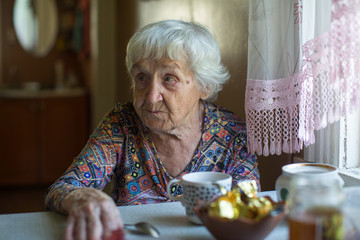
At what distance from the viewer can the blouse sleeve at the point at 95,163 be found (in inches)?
53.1

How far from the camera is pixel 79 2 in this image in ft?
16.8

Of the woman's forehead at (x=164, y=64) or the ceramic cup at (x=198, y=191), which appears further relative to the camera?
the woman's forehead at (x=164, y=64)

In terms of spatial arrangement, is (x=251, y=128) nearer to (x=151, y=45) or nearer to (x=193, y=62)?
(x=193, y=62)

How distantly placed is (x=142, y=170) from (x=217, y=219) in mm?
722

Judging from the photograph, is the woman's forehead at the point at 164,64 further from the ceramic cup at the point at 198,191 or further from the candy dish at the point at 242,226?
the candy dish at the point at 242,226

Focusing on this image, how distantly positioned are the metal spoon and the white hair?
63 cm

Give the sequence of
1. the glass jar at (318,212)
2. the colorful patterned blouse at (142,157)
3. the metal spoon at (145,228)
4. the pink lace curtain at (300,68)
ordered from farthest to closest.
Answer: the colorful patterned blouse at (142,157) → the pink lace curtain at (300,68) → the metal spoon at (145,228) → the glass jar at (318,212)

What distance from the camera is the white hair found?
55.7 inches

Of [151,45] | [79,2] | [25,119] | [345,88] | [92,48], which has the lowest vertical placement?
[25,119]

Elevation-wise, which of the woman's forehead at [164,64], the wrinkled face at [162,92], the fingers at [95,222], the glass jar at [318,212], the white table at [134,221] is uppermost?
the woman's forehead at [164,64]

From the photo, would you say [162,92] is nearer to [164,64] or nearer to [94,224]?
[164,64]

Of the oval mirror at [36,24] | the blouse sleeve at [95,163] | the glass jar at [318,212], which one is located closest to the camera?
the glass jar at [318,212]

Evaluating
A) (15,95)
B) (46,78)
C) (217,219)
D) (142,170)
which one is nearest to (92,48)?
(15,95)

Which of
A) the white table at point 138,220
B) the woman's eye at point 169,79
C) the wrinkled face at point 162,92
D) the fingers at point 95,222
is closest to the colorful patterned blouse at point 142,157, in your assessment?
the wrinkled face at point 162,92
